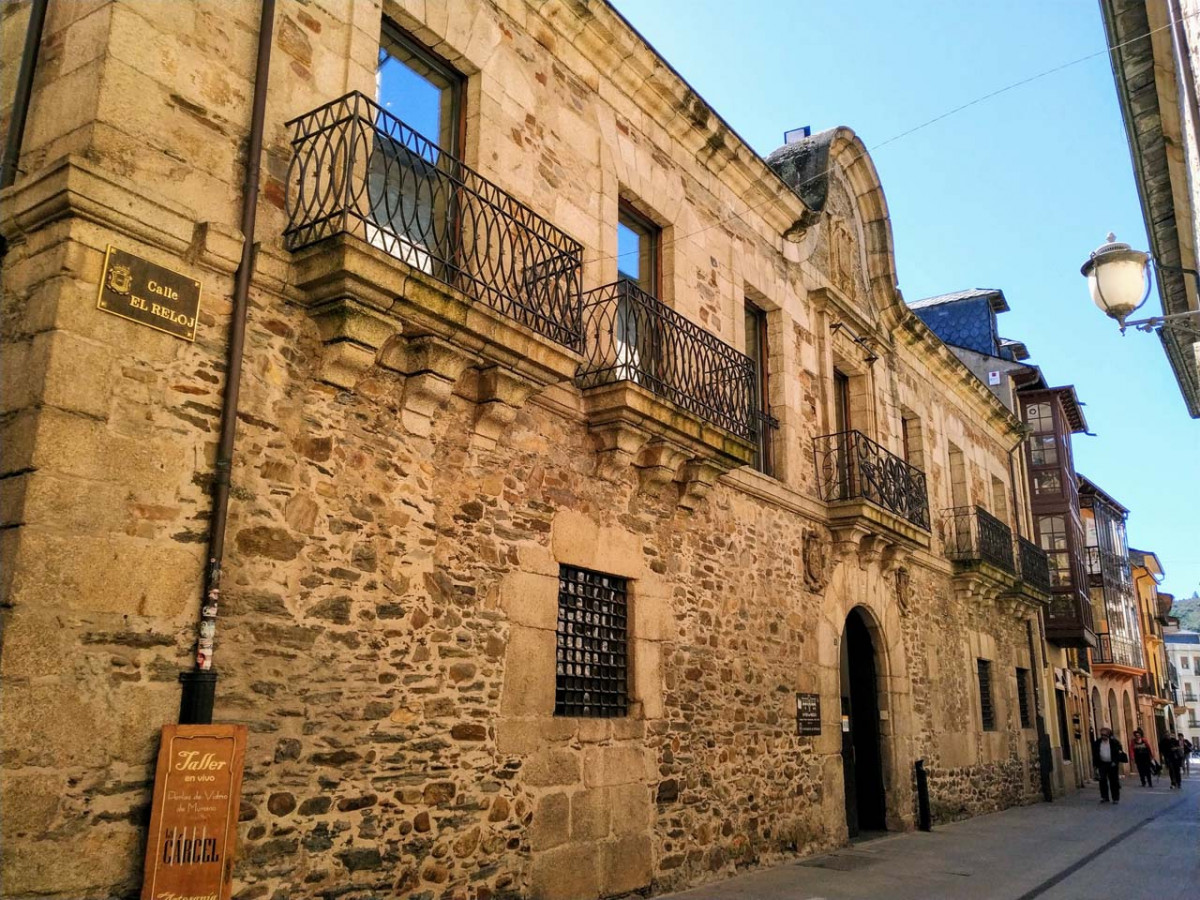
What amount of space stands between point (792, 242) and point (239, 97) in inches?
295

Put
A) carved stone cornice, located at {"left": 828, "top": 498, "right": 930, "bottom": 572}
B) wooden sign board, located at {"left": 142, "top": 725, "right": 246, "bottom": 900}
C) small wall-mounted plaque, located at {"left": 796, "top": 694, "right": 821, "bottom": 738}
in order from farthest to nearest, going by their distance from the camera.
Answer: carved stone cornice, located at {"left": 828, "top": 498, "right": 930, "bottom": 572} → small wall-mounted plaque, located at {"left": 796, "top": 694, "right": 821, "bottom": 738} → wooden sign board, located at {"left": 142, "top": 725, "right": 246, "bottom": 900}

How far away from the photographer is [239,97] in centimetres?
529

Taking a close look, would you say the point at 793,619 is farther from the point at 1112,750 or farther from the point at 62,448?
the point at 1112,750

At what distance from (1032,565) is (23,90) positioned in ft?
60.7

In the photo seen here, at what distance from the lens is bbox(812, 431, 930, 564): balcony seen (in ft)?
35.9

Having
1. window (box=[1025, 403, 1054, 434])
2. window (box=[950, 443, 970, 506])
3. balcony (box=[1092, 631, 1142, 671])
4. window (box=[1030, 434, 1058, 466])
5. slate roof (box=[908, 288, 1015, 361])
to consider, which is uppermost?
slate roof (box=[908, 288, 1015, 361])

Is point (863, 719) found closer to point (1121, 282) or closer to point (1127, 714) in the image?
point (1121, 282)

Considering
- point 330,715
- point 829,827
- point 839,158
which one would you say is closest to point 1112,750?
point 829,827

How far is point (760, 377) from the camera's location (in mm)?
10625

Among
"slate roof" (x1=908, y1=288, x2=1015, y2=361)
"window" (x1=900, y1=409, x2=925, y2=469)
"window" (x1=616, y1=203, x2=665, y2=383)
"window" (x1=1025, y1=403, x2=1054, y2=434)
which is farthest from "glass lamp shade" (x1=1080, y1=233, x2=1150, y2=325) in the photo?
"window" (x1=1025, y1=403, x2=1054, y2=434)

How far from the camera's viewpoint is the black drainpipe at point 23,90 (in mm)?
4941

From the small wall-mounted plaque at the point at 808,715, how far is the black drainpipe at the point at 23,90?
8.08 meters

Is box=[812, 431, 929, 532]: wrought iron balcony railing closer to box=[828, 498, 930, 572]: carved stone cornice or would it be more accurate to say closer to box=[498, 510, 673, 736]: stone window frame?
box=[828, 498, 930, 572]: carved stone cornice

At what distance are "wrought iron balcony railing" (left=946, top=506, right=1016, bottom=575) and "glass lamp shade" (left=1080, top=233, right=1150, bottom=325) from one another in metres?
9.20
